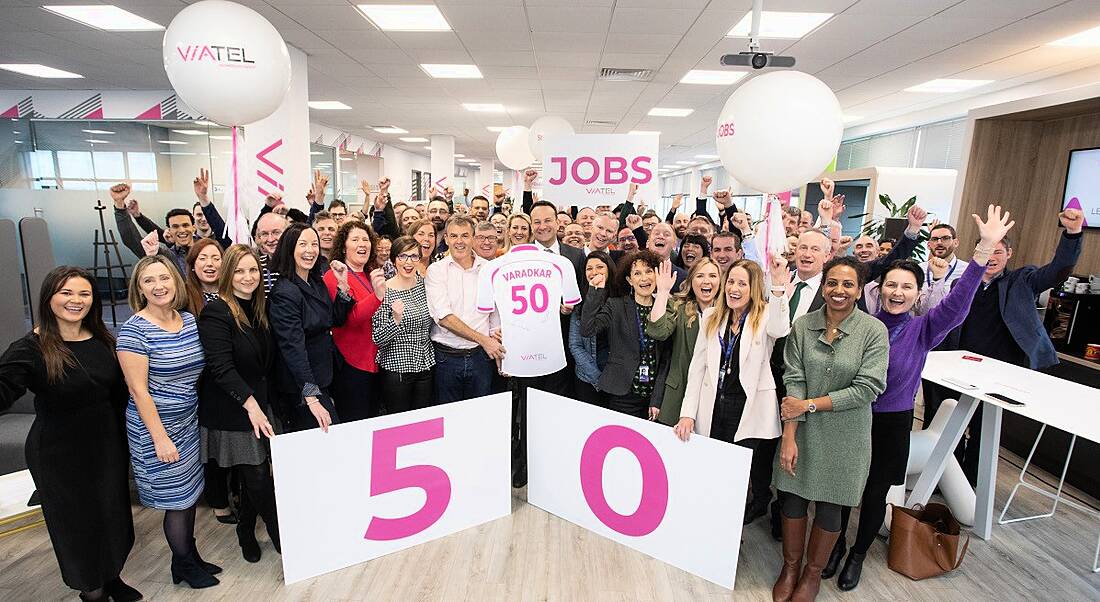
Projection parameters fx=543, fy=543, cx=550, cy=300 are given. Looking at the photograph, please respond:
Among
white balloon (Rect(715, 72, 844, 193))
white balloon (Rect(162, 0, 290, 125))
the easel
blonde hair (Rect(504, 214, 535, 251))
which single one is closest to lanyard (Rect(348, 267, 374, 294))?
blonde hair (Rect(504, 214, 535, 251))

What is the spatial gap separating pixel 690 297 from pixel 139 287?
2371mm

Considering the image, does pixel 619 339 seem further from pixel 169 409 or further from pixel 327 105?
pixel 327 105

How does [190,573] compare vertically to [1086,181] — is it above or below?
below

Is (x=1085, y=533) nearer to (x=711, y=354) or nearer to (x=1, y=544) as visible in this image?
(x=711, y=354)

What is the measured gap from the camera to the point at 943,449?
290 cm

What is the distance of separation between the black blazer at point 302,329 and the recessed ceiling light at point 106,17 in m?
4.08

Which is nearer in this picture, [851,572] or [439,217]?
[851,572]

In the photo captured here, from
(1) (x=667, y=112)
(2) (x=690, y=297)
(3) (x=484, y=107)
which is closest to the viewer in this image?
(2) (x=690, y=297)

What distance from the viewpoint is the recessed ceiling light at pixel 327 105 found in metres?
9.20

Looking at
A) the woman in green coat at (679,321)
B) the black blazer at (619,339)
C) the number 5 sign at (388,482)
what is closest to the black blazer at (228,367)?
the number 5 sign at (388,482)

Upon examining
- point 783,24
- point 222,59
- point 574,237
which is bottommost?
point 574,237

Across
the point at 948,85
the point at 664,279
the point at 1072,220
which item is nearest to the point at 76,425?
the point at 664,279

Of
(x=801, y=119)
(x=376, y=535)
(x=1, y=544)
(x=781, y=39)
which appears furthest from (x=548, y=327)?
(x=781, y=39)

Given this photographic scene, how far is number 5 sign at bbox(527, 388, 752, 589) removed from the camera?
2.37m
